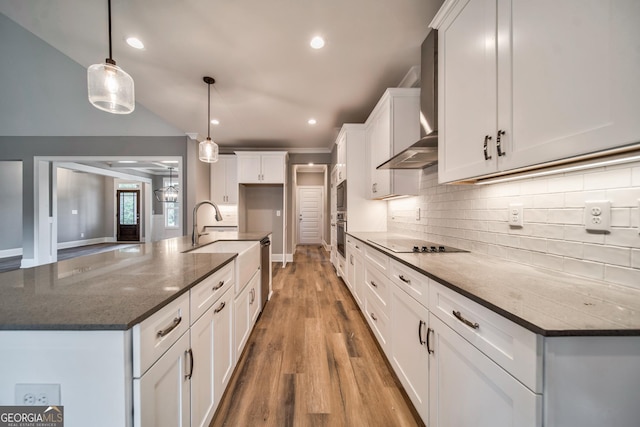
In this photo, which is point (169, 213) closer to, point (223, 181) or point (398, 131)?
point (223, 181)

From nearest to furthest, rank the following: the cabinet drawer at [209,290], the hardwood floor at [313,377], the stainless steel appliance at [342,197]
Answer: the cabinet drawer at [209,290] → the hardwood floor at [313,377] → the stainless steel appliance at [342,197]

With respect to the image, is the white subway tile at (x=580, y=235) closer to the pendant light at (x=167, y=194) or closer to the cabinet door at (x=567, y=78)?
the cabinet door at (x=567, y=78)

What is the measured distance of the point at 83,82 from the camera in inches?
161

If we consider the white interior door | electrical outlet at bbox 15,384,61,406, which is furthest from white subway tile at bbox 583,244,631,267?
the white interior door

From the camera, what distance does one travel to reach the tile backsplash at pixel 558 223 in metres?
0.80

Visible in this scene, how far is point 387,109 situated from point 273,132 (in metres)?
2.52

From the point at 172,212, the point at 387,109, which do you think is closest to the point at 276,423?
the point at 387,109

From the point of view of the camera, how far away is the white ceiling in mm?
1749

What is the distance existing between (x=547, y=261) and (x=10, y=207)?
9951 mm

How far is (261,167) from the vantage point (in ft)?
15.3

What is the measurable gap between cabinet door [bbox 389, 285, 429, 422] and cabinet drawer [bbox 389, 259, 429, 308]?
36 mm

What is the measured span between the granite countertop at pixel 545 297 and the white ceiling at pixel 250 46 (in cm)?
190

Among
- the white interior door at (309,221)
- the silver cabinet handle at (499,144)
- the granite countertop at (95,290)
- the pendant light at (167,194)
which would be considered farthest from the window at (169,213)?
the silver cabinet handle at (499,144)

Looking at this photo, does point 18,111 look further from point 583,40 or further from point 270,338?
point 583,40
